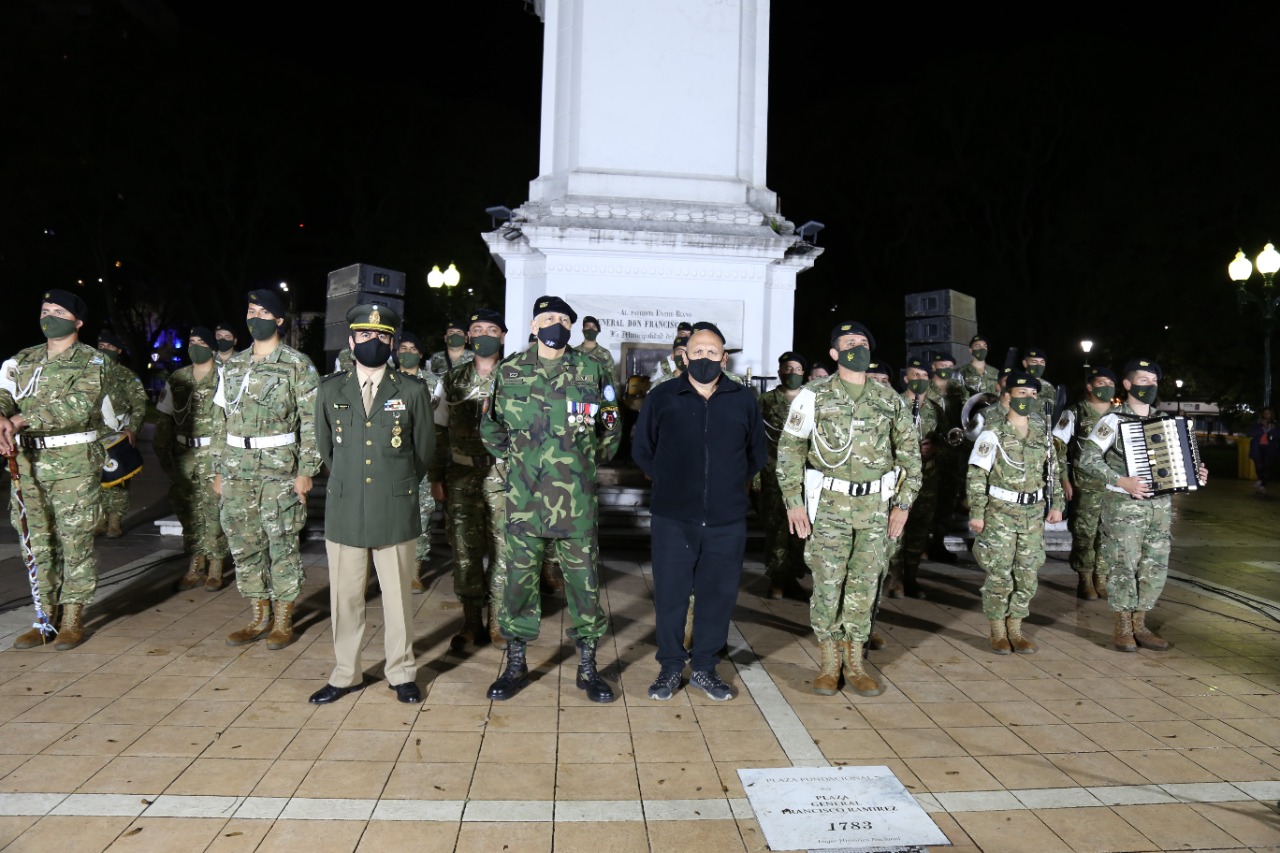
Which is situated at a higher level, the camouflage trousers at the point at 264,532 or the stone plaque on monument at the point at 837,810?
the camouflage trousers at the point at 264,532

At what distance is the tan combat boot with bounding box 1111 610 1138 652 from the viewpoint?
652 centimetres

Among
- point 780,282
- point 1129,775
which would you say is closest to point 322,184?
point 780,282

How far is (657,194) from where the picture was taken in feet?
42.5

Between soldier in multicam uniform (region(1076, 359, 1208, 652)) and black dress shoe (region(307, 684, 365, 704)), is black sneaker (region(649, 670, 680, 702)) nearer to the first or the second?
black dress shoe (region(307, 684, 365, 704))

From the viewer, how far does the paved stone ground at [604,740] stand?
376 cm

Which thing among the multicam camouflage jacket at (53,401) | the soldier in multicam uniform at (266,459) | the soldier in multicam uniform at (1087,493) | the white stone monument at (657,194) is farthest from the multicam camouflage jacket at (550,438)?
the white stone monument at (657,194)

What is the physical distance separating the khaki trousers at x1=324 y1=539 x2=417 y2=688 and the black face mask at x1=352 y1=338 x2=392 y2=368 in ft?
3.57

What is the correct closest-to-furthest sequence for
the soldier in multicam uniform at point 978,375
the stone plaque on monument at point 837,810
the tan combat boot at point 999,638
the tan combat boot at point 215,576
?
the stone plaque on monument at point 837,810 < the tan combat boot at point 999,638 < the tan combat boot at point 215,576 < the soldier in multicam uniform at point 978,375

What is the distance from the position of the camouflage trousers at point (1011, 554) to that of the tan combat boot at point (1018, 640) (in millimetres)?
87

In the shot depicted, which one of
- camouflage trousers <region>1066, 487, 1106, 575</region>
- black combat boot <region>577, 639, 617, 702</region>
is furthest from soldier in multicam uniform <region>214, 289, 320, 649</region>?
camouflage trousers <region>1066, 487, 1106, 575</region>

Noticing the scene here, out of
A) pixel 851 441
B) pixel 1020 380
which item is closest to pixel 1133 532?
pixel 1020 380

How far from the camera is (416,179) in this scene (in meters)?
33.0

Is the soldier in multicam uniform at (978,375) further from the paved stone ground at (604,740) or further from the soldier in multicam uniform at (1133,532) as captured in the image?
the paved stone ground at (604,740)

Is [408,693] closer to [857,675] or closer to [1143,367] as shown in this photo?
[857,675]
